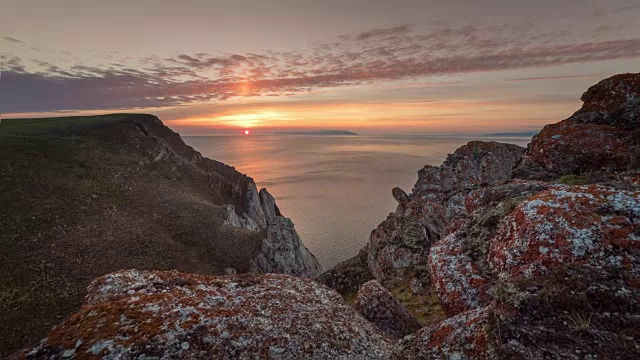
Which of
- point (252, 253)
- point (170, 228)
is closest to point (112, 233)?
point (170, 228)

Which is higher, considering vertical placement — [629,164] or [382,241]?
[629,164]

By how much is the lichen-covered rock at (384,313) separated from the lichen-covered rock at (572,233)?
18.2 feet

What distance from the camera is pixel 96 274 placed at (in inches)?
1892

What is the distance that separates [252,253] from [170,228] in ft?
63.3

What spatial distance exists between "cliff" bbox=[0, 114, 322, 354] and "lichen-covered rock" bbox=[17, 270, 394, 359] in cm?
3959

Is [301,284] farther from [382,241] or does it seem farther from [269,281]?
[382,241]

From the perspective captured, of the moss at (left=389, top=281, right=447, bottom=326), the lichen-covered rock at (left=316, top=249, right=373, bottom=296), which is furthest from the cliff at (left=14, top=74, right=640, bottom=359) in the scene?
the lichen-covered rock at (left=316, top=249, right=373, bottom=296)

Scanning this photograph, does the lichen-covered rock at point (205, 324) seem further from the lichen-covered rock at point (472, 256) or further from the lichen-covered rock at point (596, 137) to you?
the lichen-covered rock at point (596, 137)

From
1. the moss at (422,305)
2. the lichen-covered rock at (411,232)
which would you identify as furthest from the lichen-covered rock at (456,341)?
the lichen-covered rock at (411,232)

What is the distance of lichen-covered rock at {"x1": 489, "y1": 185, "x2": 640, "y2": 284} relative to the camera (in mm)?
8281

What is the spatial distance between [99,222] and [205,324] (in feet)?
213

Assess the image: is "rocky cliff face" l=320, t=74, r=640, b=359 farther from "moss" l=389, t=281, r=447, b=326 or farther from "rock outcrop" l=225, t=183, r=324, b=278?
"rock outcrop" l=225, t=183, r=324, b=278

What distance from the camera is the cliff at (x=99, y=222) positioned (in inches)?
1709

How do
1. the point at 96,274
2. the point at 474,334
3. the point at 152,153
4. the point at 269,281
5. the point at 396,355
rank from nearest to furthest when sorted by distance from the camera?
the point at 474,334 → the point at 396,355 → the point at 269,281 → the point at 96,274 → the point at 152,153
